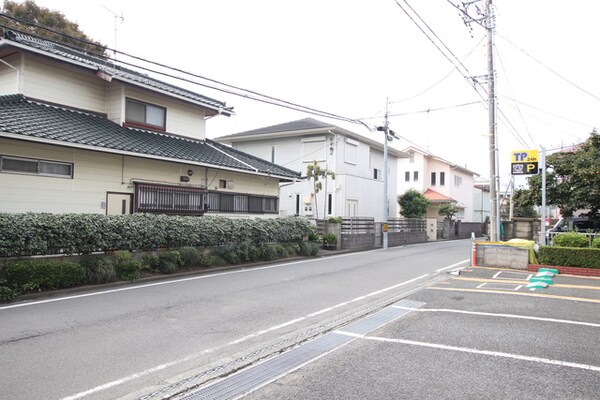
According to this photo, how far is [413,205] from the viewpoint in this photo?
33.4 meters

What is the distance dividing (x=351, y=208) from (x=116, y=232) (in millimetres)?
18403

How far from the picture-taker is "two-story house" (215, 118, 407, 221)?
26.6 metres

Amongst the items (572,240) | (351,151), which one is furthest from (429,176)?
(572,240)

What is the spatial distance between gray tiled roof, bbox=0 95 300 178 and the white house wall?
51 cm

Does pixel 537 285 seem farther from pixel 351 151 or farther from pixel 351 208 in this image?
pixel 351 151

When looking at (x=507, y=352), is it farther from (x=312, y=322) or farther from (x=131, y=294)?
(x=131, y=294)

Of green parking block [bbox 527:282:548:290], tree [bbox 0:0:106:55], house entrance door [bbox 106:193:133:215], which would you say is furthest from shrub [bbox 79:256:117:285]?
tree [bbox 0:0:106:55]

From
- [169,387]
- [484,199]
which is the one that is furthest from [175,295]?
[484,199]

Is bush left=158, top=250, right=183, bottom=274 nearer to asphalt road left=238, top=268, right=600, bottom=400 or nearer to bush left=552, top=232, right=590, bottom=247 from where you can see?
asphalt road left=238, top=268, right=600, bottom=400

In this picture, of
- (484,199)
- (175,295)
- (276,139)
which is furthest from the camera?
(484,199)

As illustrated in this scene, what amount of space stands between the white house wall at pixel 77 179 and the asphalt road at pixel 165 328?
3.82 meters

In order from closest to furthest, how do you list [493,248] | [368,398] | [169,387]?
1. [368,398]
2. [169,387]
3. [493,248]

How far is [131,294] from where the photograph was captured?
30.6 feet

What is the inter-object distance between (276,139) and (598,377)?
25.5 meters
